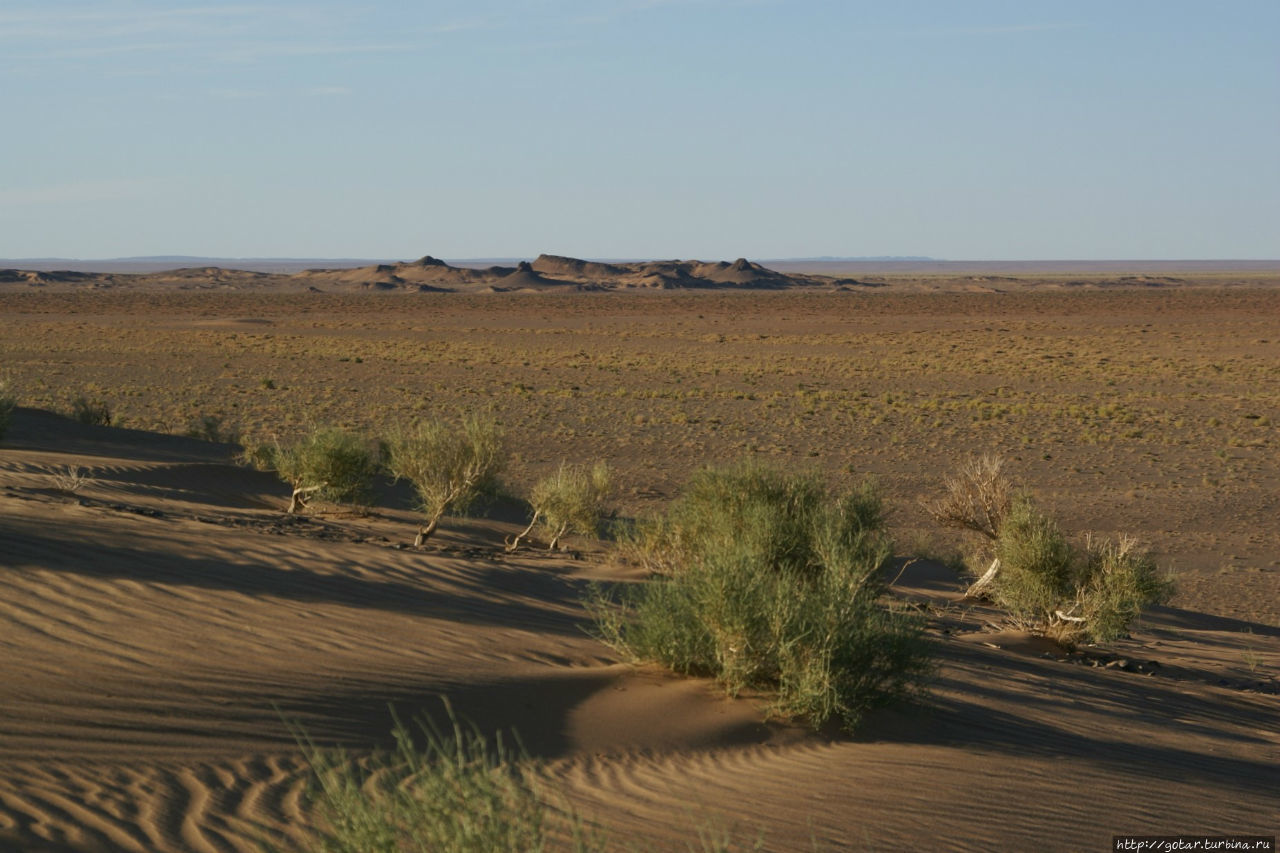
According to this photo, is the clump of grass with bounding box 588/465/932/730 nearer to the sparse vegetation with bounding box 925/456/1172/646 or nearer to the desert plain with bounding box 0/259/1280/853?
the desert plain with bounding box 0/259/1280/853

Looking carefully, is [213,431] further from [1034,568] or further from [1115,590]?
[1115,590]

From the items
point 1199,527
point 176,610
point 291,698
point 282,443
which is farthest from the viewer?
point 282,443

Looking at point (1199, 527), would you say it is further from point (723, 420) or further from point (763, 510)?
point (723, 420)

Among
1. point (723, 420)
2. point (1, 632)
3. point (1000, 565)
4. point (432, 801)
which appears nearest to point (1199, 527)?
point (1000, 565)

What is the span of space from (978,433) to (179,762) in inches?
856

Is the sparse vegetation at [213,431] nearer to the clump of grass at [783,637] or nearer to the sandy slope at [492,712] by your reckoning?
the sandy slope at [492,712]

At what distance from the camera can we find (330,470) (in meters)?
14.3

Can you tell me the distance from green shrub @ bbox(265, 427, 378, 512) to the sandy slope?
9.05 feet

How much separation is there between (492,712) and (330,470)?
8.12 meters

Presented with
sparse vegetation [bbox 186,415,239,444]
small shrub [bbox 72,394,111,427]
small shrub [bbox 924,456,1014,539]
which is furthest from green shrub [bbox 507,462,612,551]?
small shrub [bbox 72,394,111,427]

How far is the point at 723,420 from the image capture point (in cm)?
2692

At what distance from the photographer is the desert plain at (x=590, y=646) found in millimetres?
5352

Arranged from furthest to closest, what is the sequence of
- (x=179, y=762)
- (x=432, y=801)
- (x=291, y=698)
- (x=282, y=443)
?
(x=282, y=443) < (x=291, y=698) < (x=179, y=762) < (x=432, y=801)

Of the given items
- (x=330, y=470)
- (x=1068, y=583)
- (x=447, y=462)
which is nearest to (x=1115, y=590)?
(x=1068, y=583)
